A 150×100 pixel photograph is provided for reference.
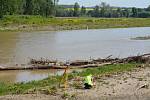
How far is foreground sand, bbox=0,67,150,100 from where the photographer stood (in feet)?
46.6

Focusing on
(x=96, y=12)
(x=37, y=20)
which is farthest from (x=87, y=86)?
(x=96, y=12)

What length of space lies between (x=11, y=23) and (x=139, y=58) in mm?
Answer: 47153

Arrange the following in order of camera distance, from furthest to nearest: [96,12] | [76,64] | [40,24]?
1. [96,12]
2. [40,24]
3. [76,64]

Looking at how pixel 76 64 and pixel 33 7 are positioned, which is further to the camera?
pixel 33 7

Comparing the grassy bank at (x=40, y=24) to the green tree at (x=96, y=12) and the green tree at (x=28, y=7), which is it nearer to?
the green tree at (x=28, y=7)

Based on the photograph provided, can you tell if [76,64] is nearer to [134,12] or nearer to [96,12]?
[134,12]

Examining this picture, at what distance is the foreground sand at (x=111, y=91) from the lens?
1420cm

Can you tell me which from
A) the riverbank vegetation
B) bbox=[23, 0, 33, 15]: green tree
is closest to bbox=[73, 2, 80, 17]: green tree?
the riverbank vegetation

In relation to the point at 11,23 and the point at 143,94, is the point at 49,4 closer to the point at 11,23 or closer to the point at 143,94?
the point at 11,23

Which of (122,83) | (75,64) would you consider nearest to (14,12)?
(75,64)

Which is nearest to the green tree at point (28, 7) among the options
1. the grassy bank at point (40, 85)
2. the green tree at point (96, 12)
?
the green tree at point (96, 12)

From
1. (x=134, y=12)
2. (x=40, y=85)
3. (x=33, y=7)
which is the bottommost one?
(x=134, y=12)

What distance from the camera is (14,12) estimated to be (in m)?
82.1

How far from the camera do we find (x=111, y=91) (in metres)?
15.2
